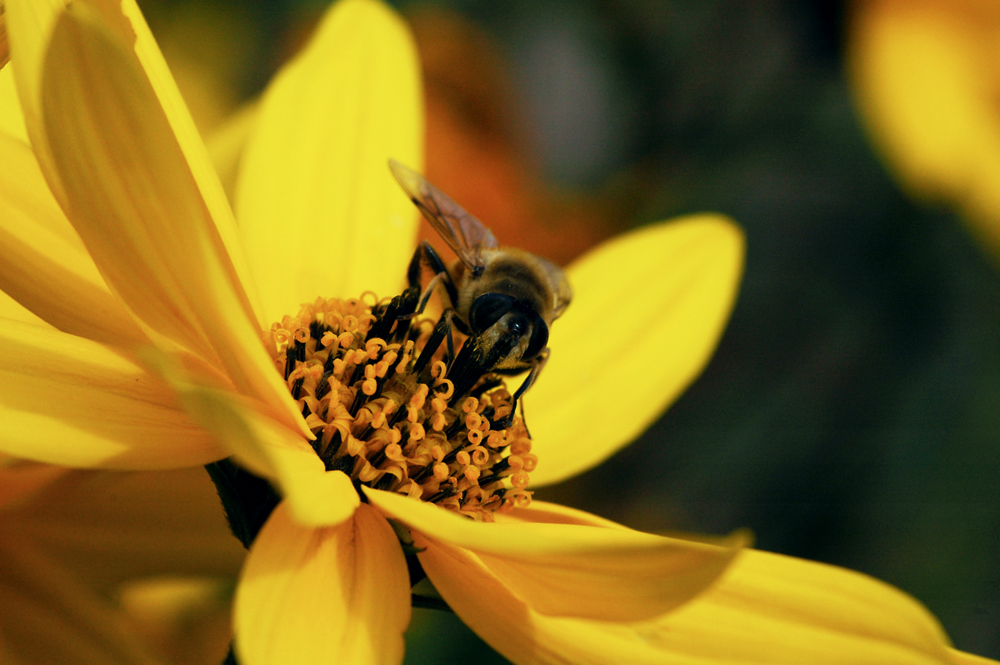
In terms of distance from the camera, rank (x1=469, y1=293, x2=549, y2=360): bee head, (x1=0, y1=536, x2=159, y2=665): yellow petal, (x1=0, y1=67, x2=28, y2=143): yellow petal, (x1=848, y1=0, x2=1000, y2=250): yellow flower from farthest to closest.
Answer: (x1=848, y1=0, x2=1000, y2=250): yellow flower → (x1=469, y1=293, x2=549, y2=360): bee head → (x1=0, y1=67, x2=28, y2=143): yellow petal → (x1=0, y1=536, x2=159, y2=665): yellow petal

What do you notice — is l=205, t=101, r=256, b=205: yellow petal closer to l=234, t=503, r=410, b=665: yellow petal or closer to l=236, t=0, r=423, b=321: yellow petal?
l=236, t=0, r=423, b=321: yellow petal

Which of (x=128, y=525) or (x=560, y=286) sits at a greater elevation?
A: (x=560, y=286)

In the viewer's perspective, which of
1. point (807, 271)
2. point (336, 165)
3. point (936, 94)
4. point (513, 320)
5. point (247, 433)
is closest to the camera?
point (247, 433)

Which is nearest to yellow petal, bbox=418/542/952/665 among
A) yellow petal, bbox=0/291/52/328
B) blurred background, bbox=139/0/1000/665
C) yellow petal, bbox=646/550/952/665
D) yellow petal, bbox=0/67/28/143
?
yellow petal, bbox=646/550/952/665

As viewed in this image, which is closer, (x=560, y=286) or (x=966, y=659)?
(x=966, y=659)

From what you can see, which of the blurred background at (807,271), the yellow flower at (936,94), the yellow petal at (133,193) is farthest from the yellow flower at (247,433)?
the yellow flower at (936,94)

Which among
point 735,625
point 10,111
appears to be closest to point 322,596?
point 735,625

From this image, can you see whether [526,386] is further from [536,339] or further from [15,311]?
[15,311]

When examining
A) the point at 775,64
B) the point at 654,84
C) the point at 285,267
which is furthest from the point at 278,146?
the point at 775,64
